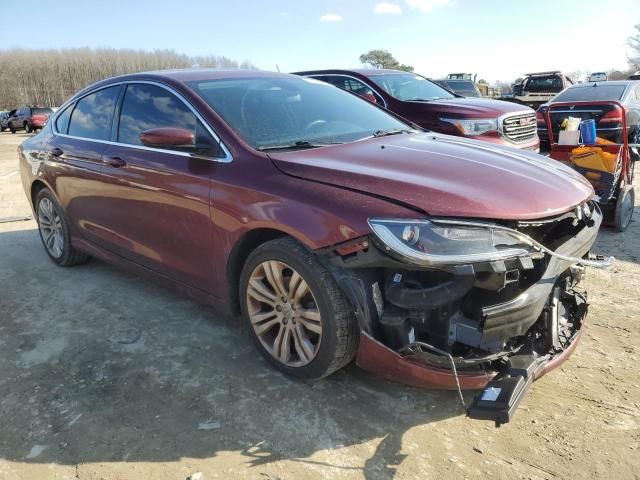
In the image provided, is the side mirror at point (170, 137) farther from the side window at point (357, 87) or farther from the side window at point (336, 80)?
the side window at point (336, 80)

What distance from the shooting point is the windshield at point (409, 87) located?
7938 millimetres

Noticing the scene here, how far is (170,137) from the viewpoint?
3.03m

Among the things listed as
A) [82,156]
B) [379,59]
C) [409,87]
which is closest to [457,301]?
[82,156]

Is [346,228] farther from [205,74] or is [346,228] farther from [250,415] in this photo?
[205,74]

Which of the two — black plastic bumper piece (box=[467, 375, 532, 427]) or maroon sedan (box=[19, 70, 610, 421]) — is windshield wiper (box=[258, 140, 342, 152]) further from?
black plastic bumper piece (box=[467, 375, 532, 427])

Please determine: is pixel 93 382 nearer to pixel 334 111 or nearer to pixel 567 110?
pixel 334 111

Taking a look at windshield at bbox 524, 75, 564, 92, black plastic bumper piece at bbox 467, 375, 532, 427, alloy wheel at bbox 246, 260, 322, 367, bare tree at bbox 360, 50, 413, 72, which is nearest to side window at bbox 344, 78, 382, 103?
alloy wheel at bbox 246, 260, 322, 367

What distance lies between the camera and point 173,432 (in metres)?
2.56

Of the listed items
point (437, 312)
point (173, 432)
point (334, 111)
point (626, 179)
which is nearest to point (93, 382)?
point (173, 432)

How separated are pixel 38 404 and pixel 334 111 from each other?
8.41 ft

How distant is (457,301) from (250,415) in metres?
1.19

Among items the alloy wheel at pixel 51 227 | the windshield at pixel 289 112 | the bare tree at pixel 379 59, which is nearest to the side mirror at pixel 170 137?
the windshield at pixel 289 112

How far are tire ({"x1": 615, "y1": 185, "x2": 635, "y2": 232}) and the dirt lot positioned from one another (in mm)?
2209

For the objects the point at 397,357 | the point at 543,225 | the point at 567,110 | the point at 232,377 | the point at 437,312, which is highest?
the point at 567,110
